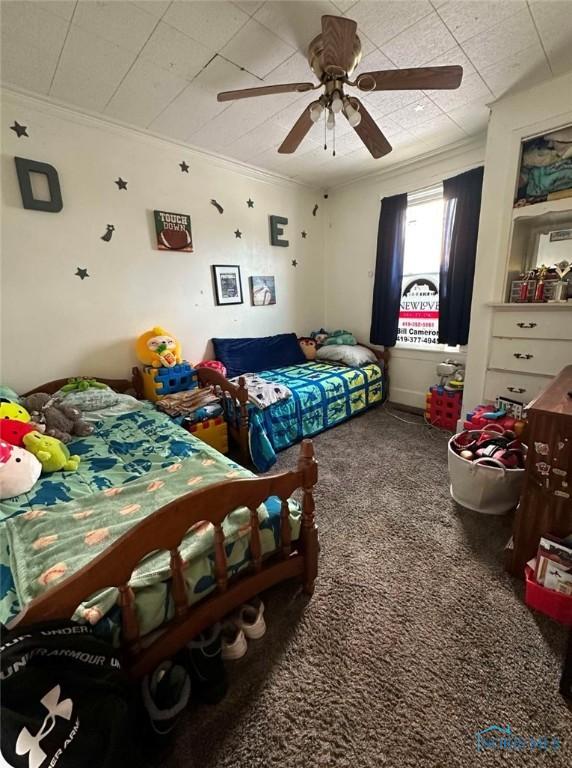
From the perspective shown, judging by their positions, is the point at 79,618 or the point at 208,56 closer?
the point at 79,618

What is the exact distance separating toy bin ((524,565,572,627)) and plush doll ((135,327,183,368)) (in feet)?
8.43

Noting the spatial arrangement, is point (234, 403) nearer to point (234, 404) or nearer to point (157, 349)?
point (234, 404)

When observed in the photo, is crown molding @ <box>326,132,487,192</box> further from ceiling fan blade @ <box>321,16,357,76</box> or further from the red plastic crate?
the red plastic crate

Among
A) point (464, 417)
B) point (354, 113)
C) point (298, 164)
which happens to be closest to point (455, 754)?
point (464, 417)

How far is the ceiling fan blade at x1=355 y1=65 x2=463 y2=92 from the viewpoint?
1.37 meters

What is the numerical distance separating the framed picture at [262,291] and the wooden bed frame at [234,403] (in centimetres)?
114

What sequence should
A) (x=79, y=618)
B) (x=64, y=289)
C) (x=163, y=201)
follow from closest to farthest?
1. (x=79, y=618)
2. (x=64, y=289)
3. (x=163, y=201)

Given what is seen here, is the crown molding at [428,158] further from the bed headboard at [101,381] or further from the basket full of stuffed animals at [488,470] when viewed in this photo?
the bed headboard at [101,381]

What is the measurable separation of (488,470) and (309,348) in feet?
7.92

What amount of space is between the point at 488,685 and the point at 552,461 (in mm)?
841

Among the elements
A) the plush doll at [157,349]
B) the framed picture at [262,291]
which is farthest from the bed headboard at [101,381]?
the framed picture at [262,291]

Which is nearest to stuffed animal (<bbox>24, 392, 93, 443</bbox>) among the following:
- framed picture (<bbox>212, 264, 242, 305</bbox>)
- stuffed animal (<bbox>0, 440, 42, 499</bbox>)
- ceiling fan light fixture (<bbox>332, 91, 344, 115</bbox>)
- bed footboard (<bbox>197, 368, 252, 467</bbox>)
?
stuffed animal (<bbox>0, 440, 42, 499</bbox>)

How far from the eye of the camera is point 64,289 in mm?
2303

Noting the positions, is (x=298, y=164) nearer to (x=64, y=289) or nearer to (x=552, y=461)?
(x=64, y=289)
